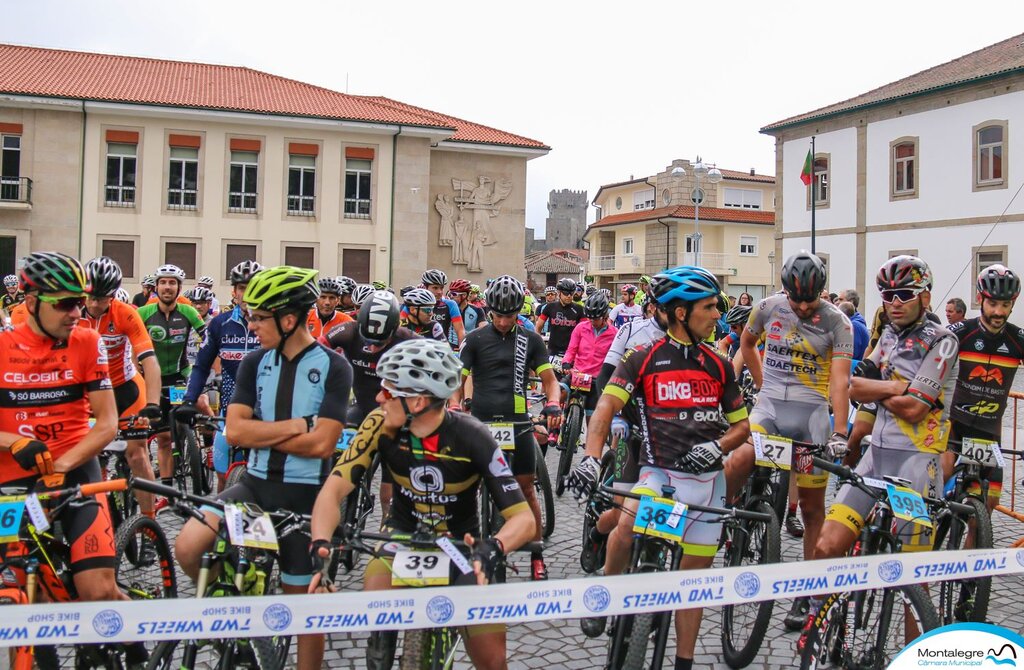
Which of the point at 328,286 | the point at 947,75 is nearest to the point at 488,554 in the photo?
the point at 328,286

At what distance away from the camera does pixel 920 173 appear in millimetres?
34438

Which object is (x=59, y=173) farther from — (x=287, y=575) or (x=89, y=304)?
(x=287, y=575)

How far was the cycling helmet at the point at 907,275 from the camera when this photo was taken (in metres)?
4.84

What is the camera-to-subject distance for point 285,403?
4.18 m

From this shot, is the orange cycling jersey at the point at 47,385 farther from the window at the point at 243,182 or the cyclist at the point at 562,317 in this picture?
the window at the point at 243,182

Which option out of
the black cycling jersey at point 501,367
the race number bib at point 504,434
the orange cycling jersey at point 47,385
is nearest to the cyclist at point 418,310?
the black cycling jersey at point 501,367

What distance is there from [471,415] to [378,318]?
1.34 metres

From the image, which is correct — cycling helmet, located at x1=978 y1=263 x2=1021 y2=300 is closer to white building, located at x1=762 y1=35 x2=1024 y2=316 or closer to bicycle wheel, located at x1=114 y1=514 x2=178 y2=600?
bicycle wheel, located at x1=114 y1=514 x2=178 y2=600

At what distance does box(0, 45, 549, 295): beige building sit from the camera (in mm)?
35625

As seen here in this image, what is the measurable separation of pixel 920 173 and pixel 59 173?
35.7 m

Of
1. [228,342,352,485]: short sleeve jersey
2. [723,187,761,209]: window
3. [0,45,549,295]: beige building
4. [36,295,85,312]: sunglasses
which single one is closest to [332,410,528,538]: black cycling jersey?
[228,342,352,485]: short sleeve jersey

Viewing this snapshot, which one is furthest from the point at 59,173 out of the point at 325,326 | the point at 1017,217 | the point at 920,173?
the point at 1017,217

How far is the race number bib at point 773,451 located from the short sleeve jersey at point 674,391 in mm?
920

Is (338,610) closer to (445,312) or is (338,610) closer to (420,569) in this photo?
(420,569)
